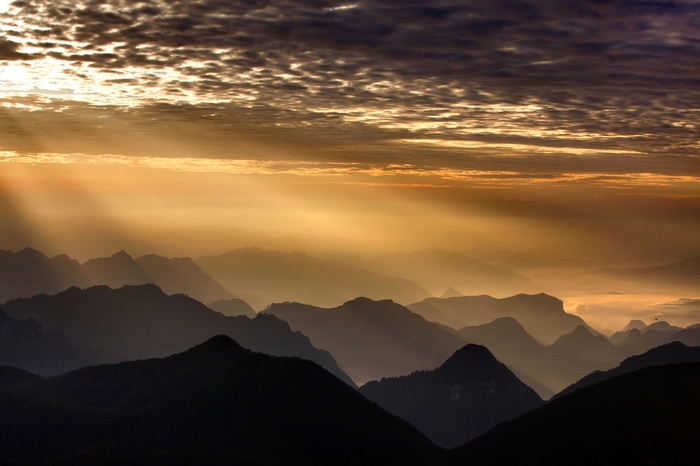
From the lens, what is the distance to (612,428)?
416ft

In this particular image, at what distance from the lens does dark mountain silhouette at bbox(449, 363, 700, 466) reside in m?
116

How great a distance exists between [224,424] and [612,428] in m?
71.7

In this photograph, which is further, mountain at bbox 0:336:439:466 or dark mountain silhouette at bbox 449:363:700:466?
mountain at bbox 0:336:439:466

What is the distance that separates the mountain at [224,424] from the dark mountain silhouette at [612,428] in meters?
19.9

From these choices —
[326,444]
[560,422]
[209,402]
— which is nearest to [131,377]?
[209,402]

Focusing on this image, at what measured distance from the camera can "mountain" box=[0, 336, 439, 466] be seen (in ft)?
458

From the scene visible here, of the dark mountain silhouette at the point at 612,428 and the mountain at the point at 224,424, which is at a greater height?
the dark mountain silhouette at the point at 612,428

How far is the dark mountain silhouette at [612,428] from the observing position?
116m

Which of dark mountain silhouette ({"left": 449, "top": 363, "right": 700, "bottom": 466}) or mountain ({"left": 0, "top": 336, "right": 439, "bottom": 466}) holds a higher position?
dark mountain silhouette ({"left": 449, "top": 363, "right": 700, "bottom": 466})

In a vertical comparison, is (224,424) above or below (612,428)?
below

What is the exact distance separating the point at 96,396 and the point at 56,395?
1111 centimetres

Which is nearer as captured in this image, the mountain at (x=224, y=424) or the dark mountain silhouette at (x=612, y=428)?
the dark mountain silhouette at (x=612, y=428)

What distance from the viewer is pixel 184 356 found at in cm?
19900

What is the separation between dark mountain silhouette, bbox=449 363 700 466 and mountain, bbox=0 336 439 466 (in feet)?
65.4
